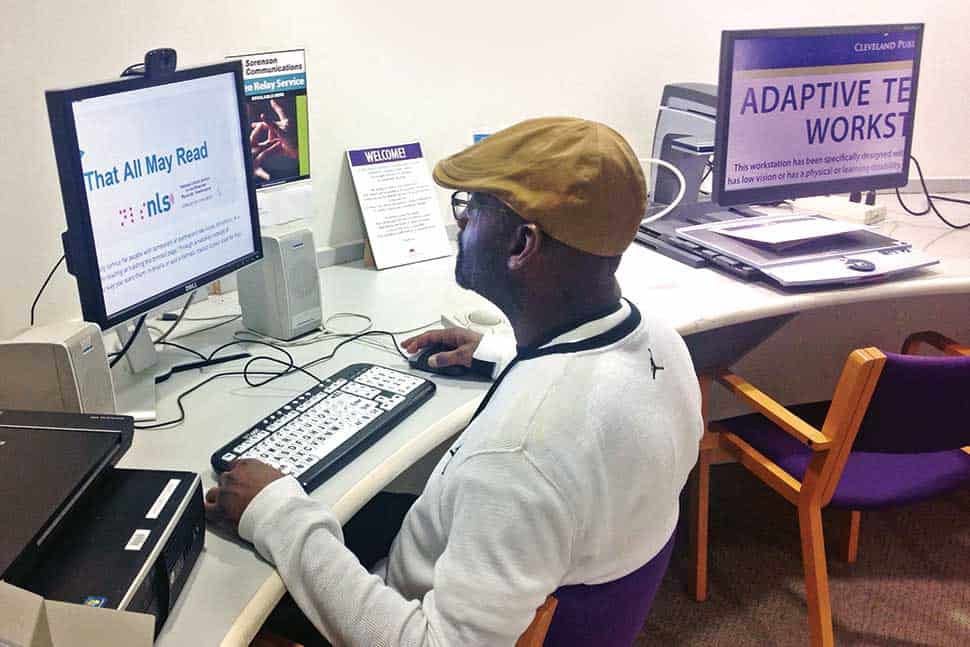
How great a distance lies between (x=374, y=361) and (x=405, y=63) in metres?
0.85

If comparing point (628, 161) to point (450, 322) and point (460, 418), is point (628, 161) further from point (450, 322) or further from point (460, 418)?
point (450, 322)

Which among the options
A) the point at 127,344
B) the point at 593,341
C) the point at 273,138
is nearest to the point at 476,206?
the point at 593,341

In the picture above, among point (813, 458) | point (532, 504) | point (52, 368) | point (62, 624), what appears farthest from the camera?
point (813, 458)

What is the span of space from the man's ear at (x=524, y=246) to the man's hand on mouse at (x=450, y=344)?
479mm

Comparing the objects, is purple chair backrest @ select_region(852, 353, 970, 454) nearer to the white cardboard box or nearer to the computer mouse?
the computer mouse

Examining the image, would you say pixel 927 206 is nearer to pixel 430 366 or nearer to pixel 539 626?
pixel 430 366

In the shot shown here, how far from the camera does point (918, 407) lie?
1523 mm

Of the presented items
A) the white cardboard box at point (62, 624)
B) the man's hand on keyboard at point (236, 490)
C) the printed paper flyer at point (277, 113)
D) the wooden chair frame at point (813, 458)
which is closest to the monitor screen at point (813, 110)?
the wooden chair frame at point (813, 458)

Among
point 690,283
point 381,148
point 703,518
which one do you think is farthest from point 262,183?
point 703,518

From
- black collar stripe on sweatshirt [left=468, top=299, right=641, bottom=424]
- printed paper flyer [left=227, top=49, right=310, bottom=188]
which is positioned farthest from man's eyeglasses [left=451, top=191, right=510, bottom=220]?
printed paper flyer [left=227, top=49, right=310, bottom=188]

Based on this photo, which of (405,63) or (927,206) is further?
(927,206)

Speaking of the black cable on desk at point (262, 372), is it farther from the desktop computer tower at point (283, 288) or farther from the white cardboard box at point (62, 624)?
the white cardboard box at point (62, 624)

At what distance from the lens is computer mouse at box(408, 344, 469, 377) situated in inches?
57.2

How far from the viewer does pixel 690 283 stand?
1851 millimetres
